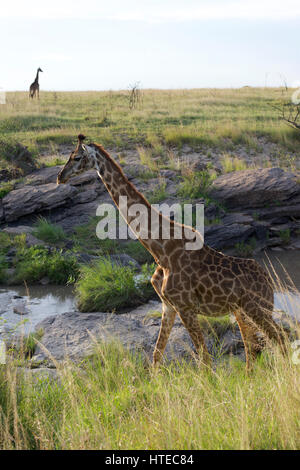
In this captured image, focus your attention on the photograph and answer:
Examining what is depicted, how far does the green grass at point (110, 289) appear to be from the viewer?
852cm

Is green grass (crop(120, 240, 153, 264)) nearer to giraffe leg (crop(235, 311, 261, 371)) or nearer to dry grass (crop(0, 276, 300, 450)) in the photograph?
giraffe leg (crop(235, 311, 261, 371))

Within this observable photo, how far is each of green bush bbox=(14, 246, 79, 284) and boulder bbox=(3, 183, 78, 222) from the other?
2.50 m

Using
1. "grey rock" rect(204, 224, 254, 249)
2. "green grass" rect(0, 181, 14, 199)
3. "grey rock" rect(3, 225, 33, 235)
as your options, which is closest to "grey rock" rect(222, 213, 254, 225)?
"grey rock" rect(204, 224, 254, 249)

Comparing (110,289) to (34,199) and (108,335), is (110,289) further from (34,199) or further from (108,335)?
(34,199)

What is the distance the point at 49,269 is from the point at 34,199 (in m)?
3.17

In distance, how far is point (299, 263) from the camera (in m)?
10.7

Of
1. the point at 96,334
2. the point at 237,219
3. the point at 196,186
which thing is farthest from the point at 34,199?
the point at 96,334

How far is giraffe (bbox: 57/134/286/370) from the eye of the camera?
5.06m

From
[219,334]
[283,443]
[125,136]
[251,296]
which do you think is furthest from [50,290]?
[125,136]

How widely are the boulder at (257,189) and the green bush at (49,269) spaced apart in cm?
434

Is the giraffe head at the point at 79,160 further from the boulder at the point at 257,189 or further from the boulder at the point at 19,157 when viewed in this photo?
the boulder at the point at 19,157

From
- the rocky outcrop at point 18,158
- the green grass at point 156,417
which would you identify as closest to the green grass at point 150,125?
the rocky outcrop at point 18,158

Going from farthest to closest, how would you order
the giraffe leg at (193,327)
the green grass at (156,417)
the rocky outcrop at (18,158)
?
1. the rocky outcrop at (18,158)
2. the giraffe leg at (193,327)
3. the green grass at (156,417)

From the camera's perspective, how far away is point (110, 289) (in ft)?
28.3
